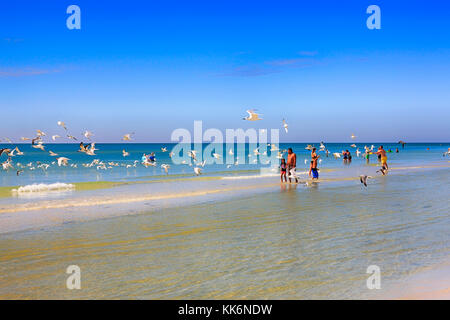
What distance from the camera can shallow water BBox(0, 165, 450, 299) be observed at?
680cm

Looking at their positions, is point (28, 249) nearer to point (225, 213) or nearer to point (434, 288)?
point (225, 213)

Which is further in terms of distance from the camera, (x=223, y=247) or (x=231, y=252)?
(x=223, y=247)

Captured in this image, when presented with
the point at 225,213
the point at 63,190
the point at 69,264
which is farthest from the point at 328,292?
the point at 63,190

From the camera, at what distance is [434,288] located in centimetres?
648

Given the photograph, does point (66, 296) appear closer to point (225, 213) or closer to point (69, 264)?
point (69, 264)

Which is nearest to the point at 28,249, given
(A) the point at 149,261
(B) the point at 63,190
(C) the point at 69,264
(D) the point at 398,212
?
(C) the point at 69,264

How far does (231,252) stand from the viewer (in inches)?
352

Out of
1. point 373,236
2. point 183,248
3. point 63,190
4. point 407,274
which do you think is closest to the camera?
point 407,274

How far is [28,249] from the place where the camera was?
31.6 feet

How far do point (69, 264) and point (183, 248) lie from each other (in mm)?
2476

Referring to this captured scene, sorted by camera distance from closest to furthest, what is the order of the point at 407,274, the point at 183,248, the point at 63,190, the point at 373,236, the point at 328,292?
1. the point at 328,292
2. the point at 407,274
3. the point at 183,248
4. the point at 373,236
5. the point at 63,190

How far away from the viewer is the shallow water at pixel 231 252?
6.80 m

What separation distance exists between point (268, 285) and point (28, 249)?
239 inches

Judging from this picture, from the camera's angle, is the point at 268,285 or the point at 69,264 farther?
the point at 69,264
